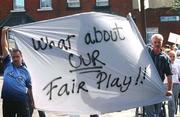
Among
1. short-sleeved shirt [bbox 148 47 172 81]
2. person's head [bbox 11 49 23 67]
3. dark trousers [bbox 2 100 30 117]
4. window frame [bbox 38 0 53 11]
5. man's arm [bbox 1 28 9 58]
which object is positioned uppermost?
window frame [bbox 38 0 53 11]

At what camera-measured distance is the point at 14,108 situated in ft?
27.3

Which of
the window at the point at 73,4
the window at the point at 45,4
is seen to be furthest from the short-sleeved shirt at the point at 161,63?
the window at the point at 45,4

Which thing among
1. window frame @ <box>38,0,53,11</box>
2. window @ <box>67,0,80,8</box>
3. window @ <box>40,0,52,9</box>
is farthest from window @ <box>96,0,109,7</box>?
window @ <box>40,0,52,9</box>

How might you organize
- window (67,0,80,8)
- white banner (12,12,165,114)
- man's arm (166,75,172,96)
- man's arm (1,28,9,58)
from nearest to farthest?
white banner (12,12,165,114), man's arm (1,28,9,58), man's arm (166,75,172,96), window (67,0,80,8)

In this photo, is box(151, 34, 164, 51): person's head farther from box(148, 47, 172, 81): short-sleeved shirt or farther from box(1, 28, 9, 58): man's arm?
box(1, 28, 9, 58): man's arm

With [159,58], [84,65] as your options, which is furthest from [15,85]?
[159,58]

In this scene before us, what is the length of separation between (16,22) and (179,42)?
22.5 metres

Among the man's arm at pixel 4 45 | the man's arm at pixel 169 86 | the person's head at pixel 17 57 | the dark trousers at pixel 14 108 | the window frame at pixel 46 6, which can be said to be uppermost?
the window frame at pixel 46 6

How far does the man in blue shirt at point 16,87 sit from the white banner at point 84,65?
0.16 meters

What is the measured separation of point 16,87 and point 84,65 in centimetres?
106

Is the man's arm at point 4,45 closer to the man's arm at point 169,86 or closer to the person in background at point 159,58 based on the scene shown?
the person in background at point 159,58

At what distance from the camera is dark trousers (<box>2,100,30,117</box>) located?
833 centimetres

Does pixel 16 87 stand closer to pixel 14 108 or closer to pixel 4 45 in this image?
pixel 14 108

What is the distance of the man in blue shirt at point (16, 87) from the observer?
828 centimetres
